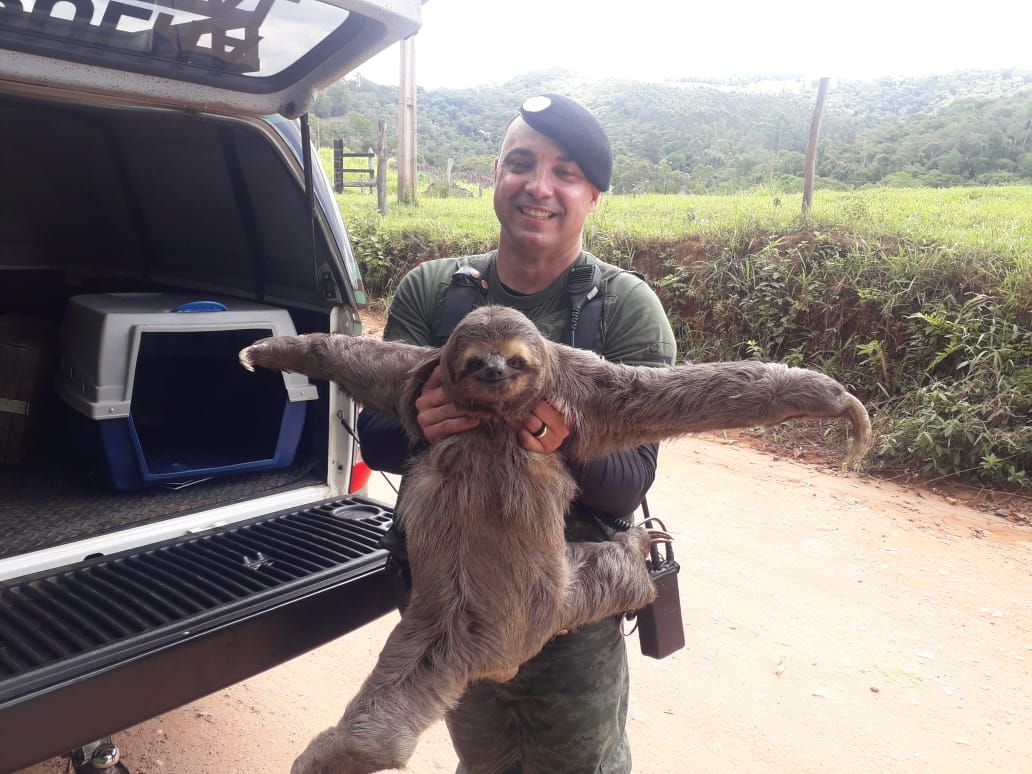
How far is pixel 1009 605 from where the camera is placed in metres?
4.96

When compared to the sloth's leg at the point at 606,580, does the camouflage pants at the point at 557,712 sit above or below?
below

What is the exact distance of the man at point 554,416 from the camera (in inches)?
94.2

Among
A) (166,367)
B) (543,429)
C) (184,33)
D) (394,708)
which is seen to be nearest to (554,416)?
(543,429)

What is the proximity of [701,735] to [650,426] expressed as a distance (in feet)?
6.74

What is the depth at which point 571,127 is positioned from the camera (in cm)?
240

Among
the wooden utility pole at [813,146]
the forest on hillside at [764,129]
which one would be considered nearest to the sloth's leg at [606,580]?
the forest on hillside at [764,129]

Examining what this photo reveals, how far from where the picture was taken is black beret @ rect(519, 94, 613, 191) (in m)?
2.40

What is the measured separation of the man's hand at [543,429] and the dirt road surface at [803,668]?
1.91 meters

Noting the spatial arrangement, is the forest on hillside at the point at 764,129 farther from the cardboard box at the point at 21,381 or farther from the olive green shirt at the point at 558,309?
the olive green shirt at the point at 558,309

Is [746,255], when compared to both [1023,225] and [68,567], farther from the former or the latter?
[68,567]

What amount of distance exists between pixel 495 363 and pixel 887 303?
24.6 feet

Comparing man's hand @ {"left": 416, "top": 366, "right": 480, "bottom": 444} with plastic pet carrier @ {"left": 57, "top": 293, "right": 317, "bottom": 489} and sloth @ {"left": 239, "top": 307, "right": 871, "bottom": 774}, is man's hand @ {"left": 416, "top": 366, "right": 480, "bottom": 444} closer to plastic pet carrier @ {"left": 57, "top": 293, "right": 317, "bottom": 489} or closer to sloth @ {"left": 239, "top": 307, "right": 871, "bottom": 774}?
sloth @ {"left": 239, "top": 307, "right": 871, "bottom": 774}

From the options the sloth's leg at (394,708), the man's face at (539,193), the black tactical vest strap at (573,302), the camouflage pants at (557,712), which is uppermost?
the man's face at (539,193)

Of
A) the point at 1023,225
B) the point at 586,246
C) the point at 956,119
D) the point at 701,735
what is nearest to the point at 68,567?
the point at 701,735
